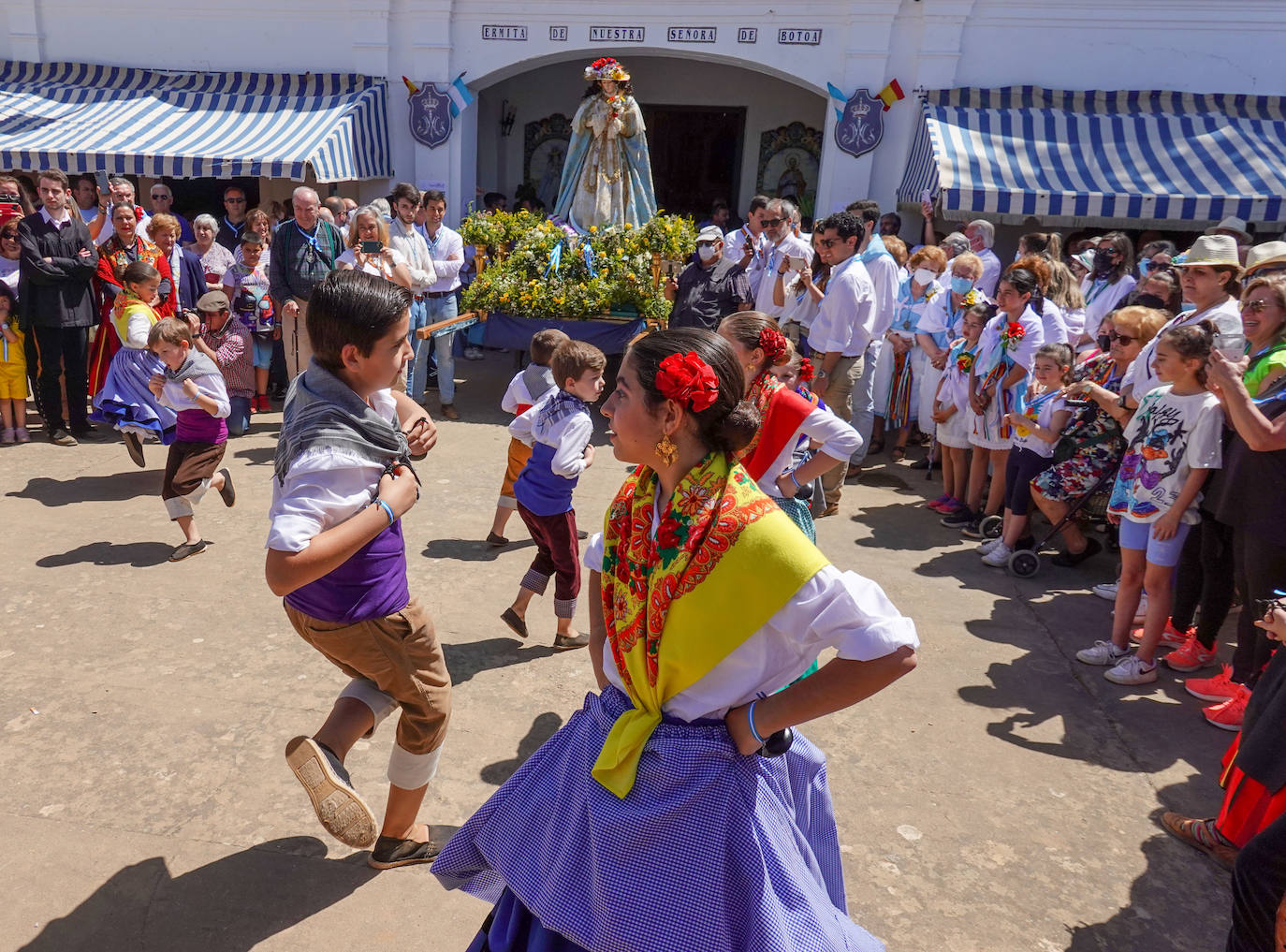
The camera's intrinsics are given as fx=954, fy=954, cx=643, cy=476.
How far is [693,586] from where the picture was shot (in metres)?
1.85

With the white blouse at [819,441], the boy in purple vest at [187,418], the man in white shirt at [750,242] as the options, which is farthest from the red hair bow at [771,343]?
the man in white shirt at [750,242]

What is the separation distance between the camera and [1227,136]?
11.1 meters

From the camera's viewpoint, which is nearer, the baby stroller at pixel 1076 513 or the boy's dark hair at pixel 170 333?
the boy's dark hair at pixel 170 333

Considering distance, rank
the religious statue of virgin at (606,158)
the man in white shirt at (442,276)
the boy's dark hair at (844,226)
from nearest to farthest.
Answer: the boy's dark hair at (844,226), the man in white shirt at (442,276), the religious statue of virgin at (606,158)

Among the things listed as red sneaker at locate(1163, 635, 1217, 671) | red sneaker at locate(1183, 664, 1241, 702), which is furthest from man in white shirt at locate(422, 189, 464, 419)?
red sneaker at locate(1183, 664, 1241, 702)

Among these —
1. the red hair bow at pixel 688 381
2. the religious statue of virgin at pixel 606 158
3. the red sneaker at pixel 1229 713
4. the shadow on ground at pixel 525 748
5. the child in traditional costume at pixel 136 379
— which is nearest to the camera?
the red hair bow at pixel 688 381

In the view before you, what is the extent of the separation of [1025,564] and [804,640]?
14.4 feet

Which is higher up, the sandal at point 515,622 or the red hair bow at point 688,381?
the red hair bow at point 688,381

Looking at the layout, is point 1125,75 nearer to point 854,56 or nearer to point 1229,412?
point 854,56

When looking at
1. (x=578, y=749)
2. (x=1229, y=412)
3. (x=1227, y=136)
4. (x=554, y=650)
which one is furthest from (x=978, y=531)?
(x=1227, y=136)

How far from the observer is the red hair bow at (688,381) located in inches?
75.6

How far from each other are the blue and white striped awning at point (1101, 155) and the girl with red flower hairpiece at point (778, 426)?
788cm

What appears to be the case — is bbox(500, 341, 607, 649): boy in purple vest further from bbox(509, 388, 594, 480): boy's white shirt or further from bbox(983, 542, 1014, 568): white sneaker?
bbox(983, 542, 1014, 568): white sneaker

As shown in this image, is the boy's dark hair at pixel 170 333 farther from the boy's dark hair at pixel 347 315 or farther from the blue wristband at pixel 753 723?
the blue wristband at pixel 753 723
